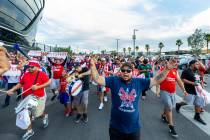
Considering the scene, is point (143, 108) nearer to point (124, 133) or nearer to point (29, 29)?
point (124, 133)

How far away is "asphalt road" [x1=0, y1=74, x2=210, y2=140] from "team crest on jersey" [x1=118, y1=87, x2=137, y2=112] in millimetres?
2364

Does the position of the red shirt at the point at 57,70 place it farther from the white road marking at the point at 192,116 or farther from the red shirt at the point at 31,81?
the white road marking at the point at 192,116

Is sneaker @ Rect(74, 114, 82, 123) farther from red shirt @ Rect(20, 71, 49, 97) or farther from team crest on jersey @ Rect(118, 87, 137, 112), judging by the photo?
team crest on jersey @ Rect(118, 87, 137, 112)

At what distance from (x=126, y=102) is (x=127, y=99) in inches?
1.9

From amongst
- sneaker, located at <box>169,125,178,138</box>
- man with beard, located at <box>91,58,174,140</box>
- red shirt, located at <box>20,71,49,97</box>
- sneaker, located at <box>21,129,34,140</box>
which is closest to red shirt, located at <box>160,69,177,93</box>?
sneaker, located at <box>169,125,178,138</box>

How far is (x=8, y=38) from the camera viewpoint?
30812 mm

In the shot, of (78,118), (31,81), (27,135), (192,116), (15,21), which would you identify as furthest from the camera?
(15,21)

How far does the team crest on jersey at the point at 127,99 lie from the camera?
3.28 metres

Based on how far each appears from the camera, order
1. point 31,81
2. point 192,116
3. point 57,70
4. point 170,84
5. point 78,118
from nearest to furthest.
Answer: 1. point 31,81
2. point 170,84
3. point 78,118
4. point 192,116
5. point 57,70

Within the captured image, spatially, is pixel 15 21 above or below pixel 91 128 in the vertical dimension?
above

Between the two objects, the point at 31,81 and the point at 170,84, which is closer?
the point at 31,81

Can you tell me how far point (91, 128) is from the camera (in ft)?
20.3

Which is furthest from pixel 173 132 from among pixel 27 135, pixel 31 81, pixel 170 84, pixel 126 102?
pixel 31 81

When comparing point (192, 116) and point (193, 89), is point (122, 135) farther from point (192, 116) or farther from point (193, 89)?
point (192, 116)
